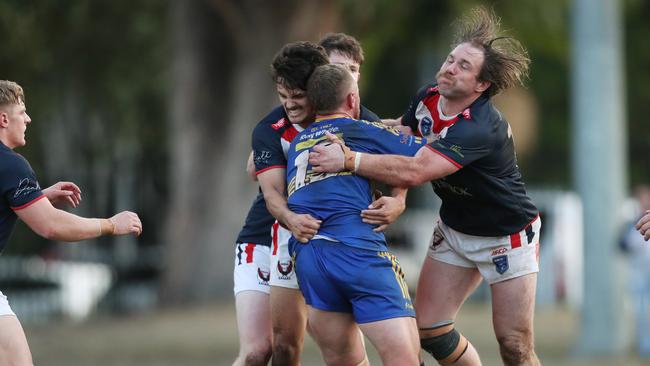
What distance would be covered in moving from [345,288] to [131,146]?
2745cm

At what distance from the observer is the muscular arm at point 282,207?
7.07 meters

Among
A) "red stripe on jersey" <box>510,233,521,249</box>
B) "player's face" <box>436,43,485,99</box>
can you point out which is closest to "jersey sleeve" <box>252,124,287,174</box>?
"player's face" <box>436,43,485,99</box>

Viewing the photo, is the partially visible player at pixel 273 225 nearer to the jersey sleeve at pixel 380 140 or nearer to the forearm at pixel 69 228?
the jersey sleeve at pixel 380 140

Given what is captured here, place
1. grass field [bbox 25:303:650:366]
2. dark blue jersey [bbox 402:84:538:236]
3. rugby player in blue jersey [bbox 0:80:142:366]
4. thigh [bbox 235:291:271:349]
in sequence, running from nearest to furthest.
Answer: rugby player in blue jersey [bbox 0:80:142:366], dark blue jersey [bbox 402:84:538:236], thigh [bbox 235:291:271:349], grass field [bbox 25:303:650:366]

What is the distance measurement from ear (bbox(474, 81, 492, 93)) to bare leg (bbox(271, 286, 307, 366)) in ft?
5.08

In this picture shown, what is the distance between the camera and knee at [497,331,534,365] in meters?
7.87

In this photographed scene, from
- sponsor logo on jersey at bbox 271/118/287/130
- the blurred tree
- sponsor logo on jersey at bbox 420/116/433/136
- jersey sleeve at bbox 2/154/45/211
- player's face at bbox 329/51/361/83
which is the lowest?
the blurred tree

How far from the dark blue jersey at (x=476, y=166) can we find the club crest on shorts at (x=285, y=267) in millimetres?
955

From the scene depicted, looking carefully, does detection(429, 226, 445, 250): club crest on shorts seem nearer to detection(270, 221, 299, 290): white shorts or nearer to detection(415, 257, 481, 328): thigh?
detection(415, 257, 481, 328): thigh

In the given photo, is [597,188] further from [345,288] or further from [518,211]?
[345,288]

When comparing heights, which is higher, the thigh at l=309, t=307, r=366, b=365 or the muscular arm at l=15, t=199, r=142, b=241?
the muscular arm at l=15, t=199, r=142, b=241

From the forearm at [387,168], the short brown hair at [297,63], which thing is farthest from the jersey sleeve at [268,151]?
the forearm at [387,168]

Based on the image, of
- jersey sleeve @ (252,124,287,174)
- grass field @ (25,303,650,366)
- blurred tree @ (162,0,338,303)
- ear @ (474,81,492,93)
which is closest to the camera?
jersey sleeve @ (252,124,287,174)

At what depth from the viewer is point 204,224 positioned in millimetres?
22344
